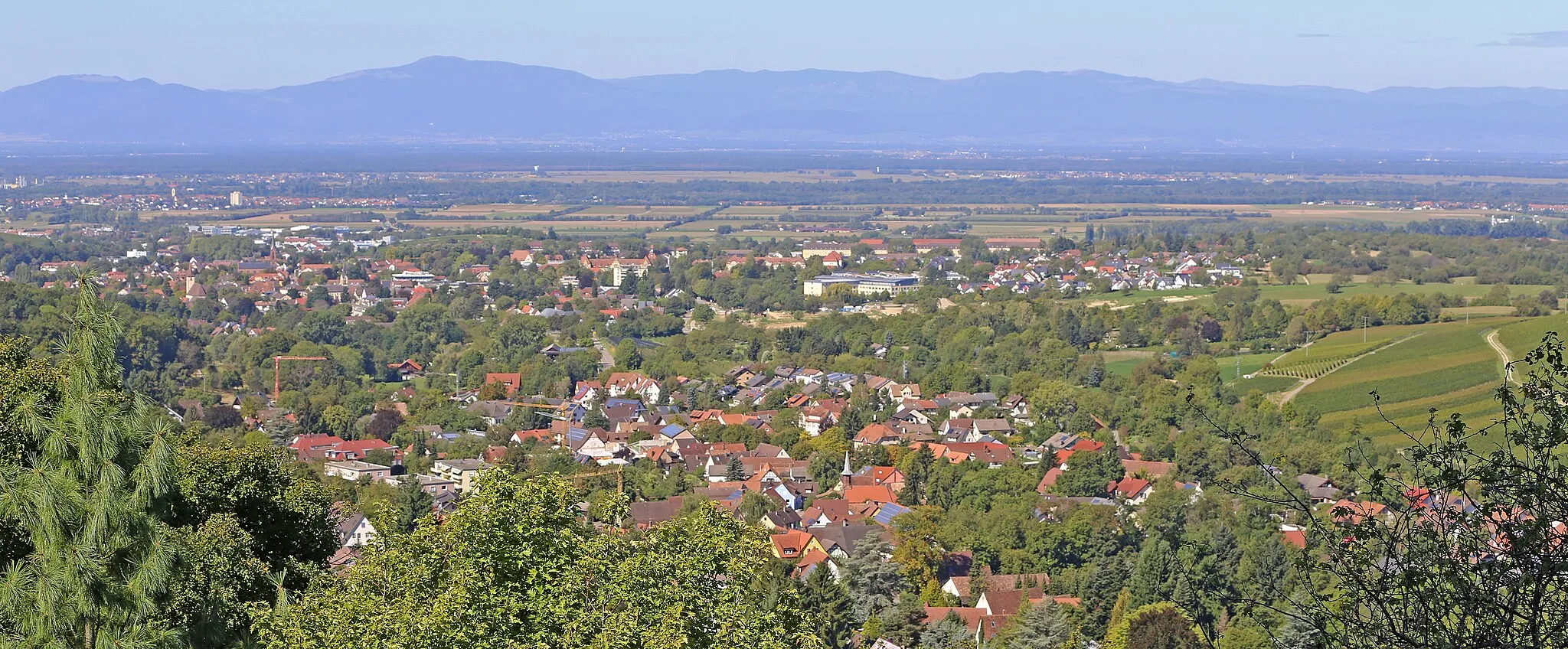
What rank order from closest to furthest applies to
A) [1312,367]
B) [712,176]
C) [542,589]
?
[542,589], [1312,367], [712,176]

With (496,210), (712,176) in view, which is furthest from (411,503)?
(712,176)

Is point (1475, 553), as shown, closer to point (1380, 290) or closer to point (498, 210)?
point (1380, 290)

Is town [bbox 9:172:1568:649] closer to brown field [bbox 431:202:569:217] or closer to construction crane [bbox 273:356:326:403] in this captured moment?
construction crane [bbox 273:356:326:403]

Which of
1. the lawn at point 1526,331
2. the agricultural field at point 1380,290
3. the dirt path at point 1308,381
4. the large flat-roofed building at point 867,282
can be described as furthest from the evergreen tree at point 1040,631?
the large flat-roofed building at point 867,282

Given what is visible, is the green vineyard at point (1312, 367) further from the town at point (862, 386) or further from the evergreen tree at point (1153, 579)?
the evergreen tree at point (1153, 579)

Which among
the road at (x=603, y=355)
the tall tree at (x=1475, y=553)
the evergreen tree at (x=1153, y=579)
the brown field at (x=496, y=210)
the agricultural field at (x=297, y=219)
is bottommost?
the brown field at (x=496, y=210)
